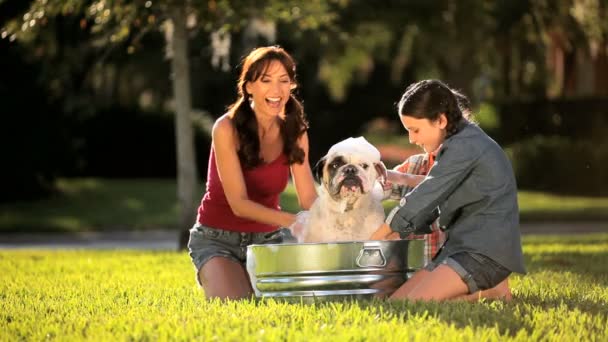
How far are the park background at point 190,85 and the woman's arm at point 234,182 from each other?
4.81 metres

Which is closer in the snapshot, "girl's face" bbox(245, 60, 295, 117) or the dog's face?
the dog's face

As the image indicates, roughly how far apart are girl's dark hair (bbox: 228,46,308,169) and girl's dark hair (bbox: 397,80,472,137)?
1006 mm

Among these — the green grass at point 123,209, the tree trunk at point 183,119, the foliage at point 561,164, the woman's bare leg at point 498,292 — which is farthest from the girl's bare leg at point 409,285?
the foliage at point 561,164

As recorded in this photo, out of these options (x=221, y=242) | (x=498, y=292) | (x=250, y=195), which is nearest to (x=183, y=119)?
(x=250, y=195)

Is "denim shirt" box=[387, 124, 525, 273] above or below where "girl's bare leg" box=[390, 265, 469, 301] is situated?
above

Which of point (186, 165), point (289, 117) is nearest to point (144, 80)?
point (186, 165)

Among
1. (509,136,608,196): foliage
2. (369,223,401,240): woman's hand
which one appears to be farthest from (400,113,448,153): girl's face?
(509,136,608,196): foliage

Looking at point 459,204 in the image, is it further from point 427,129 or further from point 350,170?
point 350,170

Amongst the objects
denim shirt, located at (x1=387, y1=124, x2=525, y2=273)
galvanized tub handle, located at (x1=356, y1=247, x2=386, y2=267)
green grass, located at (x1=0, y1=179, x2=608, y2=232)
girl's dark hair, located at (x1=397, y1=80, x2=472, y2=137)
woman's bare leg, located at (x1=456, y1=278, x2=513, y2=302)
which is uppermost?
girl's dark hair, located at (x1=397, y1=80, x2=472, y2=137)

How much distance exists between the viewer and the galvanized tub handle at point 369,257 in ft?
19.4

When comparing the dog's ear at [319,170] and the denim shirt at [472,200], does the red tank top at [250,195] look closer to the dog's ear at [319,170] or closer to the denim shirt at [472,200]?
the dog's ear at [319,170]

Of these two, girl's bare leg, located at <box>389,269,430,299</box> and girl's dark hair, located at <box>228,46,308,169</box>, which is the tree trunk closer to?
girl's dark hair, located at <box>228,46,308,169</box>

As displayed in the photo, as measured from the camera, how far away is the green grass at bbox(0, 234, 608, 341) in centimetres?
514

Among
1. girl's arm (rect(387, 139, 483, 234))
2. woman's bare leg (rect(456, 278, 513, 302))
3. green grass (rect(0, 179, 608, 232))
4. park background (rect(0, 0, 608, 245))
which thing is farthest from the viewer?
green grass (rect(0, 179, 608, 232))
